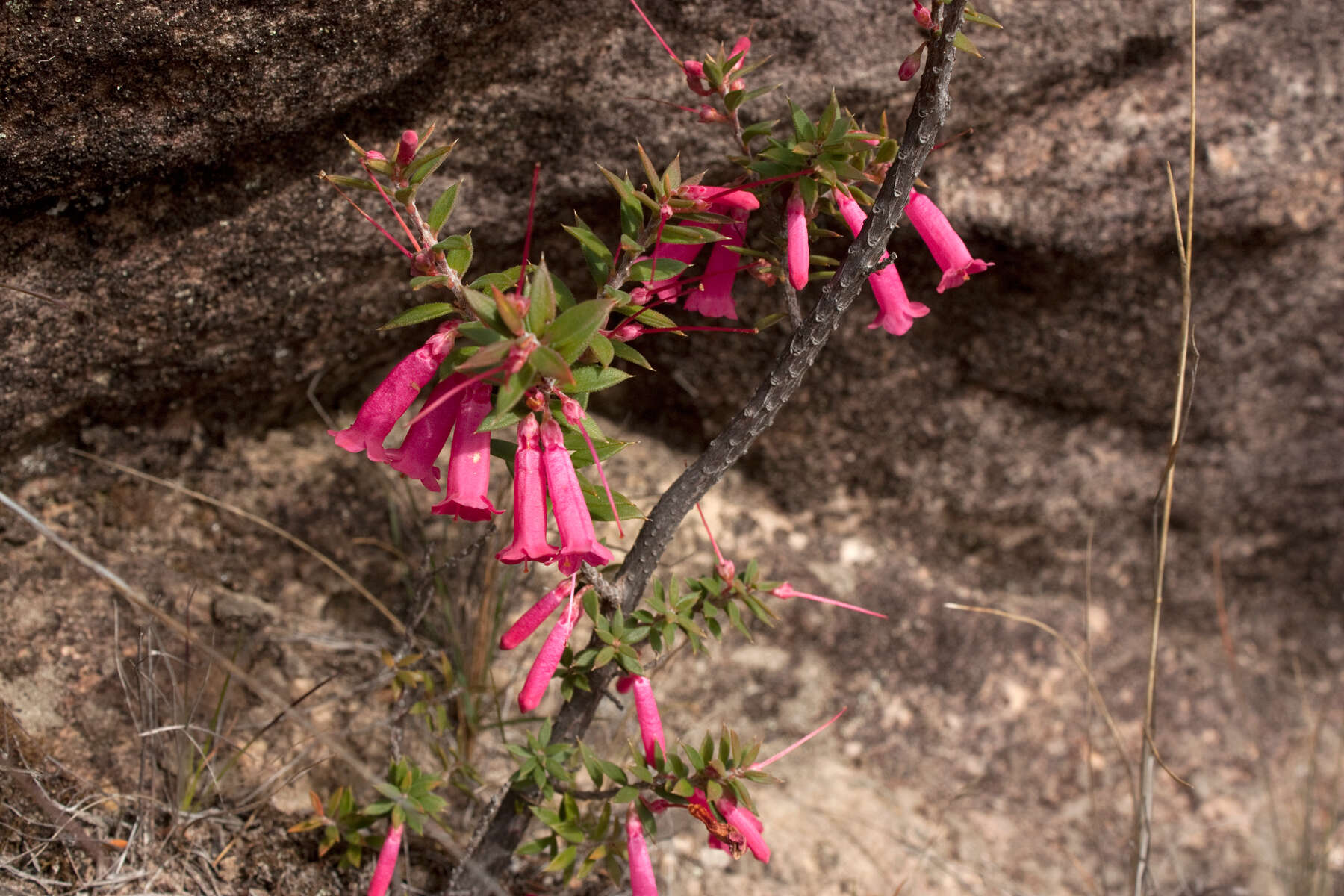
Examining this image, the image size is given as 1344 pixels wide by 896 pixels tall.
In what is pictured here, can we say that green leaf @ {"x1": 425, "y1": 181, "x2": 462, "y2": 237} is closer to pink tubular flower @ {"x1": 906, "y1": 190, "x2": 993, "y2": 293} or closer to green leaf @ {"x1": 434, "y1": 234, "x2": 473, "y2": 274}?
green leaf @ {"x1": 434, "y1": 234, "x2": 473, "y2": 274}

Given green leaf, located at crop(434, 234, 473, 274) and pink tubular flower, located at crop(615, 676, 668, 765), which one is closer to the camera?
green leaf, located at crop(434, 234, 473, 274)

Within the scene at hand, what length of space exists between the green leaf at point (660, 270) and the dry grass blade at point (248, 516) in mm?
832

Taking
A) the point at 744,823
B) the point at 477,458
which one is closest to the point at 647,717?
the point at 744,823

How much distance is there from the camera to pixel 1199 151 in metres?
2.02

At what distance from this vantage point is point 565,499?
1.11 m

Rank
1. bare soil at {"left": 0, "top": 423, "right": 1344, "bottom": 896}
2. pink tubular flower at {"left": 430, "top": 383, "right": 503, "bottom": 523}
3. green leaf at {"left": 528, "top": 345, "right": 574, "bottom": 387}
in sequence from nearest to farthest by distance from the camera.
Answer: green leaf at {"left": 528, "top": 345, "right": 574, "bottom": 387}
pink tubular flower at {"left": 430, "top": 383, "right": 503, "bottom": 523}
bare soil at {"left": 0, "top": 423, "right": 1344, "bottom": 896}

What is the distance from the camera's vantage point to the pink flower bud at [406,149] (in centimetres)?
106

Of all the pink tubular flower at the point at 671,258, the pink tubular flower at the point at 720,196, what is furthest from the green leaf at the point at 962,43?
the pink tubular flower at the point at 671,258

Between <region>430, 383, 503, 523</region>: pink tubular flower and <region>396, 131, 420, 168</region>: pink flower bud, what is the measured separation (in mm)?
274

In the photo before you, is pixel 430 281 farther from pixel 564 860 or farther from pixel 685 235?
pixel 564 860

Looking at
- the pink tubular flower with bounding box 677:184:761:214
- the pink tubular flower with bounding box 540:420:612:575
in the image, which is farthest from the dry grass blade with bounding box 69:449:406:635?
the pink tubular flower with bounding box 677:184:761:214

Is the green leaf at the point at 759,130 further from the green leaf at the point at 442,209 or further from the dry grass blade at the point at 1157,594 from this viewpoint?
the dry grass blade at the point at 1157,594

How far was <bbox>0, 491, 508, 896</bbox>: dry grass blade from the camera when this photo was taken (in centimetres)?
117

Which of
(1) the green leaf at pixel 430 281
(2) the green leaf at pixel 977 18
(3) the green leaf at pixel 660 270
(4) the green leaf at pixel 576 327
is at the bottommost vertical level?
(3) the green leaf at pixel 660 270
